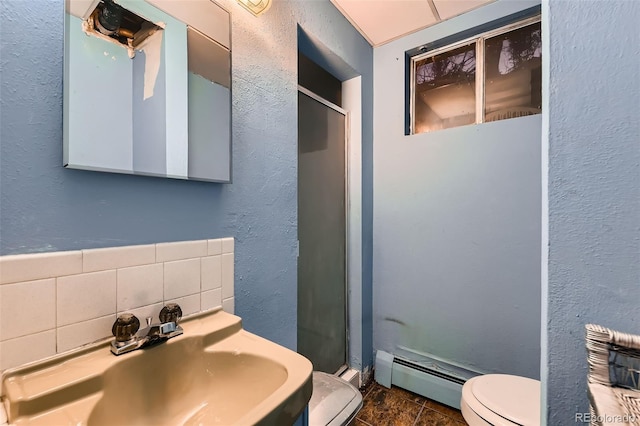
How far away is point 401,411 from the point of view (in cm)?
158

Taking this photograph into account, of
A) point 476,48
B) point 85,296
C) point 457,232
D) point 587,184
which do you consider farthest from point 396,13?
point 85,296

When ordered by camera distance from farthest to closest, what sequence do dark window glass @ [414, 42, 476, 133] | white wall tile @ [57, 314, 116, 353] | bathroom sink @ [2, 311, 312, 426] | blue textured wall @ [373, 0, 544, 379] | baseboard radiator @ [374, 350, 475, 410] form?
dark window glass @ [414, 42, 476, 133], baseboard radiator @ [374, 350, 475, 410], blue textured wall @ [373, 0, 544, 379], white wall tile @ [57, 314, 116, 353], bathroom sink @ [2, 311, 312, 426]

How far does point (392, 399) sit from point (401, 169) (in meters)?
1.43

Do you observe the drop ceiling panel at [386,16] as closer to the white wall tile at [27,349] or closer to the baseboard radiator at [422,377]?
the white wall tile at [27,349]

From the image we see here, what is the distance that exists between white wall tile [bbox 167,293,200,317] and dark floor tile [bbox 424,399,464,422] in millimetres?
1508

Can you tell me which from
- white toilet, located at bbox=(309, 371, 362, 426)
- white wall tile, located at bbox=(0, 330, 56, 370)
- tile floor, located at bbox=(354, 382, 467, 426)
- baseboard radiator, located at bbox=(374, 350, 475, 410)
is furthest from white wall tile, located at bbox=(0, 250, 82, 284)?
baseboard radiator, located at bbox=(374, 350, 475, 410)

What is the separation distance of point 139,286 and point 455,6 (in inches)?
78.8

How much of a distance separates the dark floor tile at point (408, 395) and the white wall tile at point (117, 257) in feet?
5.51

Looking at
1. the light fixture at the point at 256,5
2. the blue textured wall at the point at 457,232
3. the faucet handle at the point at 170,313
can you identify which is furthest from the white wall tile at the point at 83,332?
the blue textured wall at the point at 457,232

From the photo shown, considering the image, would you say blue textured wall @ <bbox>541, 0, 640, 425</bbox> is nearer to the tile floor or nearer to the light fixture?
the light fixture

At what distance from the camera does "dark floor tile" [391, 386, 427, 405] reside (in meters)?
1.67

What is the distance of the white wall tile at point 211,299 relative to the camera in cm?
91

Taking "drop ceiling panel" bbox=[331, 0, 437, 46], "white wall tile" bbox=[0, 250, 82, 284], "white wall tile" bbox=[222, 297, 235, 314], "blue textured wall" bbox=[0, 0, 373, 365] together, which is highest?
"drop ceiling panel" bbox=[331, 0, 437, 46]

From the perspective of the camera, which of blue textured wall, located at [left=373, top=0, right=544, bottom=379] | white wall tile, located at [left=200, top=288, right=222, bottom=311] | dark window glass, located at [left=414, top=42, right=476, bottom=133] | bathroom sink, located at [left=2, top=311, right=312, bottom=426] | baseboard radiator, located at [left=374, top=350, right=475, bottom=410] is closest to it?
bathroom sink, located at [left=2, top=311, right=312, bottom=426]
